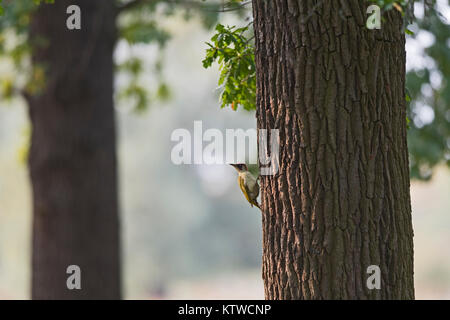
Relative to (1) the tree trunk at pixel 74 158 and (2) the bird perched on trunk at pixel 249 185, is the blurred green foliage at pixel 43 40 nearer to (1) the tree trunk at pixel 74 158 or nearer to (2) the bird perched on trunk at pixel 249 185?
(1) the tree trunk at pixel 74 158

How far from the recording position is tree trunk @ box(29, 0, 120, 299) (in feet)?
19.9

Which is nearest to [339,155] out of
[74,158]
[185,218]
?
[74,158]

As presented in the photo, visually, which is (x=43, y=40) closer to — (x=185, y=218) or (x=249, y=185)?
(x=249, y=185)

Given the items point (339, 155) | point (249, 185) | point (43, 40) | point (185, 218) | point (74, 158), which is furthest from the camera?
point (185, 218)

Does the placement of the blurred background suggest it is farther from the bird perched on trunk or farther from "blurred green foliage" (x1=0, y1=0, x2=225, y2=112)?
the bird perched on trunk

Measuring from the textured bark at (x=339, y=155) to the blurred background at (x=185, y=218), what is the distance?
64.4 ft

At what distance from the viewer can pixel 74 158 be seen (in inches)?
240

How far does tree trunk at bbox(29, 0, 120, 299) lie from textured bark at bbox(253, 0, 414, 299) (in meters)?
3.89

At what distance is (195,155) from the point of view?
10.6 ft

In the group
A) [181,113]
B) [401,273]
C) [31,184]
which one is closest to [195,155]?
[401,273]

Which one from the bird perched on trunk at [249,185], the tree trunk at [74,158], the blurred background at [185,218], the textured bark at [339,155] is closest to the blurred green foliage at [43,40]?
the tree trunk at [74,158]

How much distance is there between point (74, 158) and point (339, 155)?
165 inches
